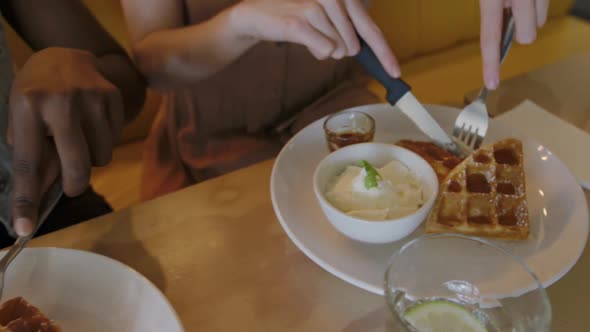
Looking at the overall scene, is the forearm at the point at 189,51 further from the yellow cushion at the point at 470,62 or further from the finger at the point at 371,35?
the yellow cushion at the point at 470,62

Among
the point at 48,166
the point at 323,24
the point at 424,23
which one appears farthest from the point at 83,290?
the point at 424,23

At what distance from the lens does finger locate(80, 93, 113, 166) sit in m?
0.69

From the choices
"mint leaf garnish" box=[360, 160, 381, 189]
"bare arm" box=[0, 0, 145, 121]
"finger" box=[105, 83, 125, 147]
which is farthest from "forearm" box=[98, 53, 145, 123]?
"mint leaf garnish" box=[360, 160, 381, 189]

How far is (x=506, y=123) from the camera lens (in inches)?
34.5

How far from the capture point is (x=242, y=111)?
1.17 meters

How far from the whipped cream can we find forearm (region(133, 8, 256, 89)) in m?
0.37

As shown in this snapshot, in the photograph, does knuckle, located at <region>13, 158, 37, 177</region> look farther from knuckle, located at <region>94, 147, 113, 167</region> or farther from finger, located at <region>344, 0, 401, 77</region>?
finger, located at <region>344, 0, 401, 77</region>

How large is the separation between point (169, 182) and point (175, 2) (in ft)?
1.39

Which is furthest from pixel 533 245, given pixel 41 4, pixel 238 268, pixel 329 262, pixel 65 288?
pixel 41 4

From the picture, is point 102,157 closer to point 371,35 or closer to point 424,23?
point 371,35

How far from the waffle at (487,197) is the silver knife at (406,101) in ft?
0.22

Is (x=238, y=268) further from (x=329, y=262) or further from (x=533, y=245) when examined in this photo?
(x=533, y=245)

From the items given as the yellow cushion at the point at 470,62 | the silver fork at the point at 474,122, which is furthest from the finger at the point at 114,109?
the yellow cushion at the point at 470,62

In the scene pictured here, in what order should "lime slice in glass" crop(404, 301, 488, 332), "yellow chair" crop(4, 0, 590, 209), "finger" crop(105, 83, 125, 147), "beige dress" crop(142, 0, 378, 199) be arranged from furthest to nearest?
"yellow chair" crop(4, 0, 590, 209) < "beige dress" crop(142, 0, 378, 199) < "finger" crop(105, 83, 125, 147) < "lime slice in glass" crop(404, 301, 488, 332)
